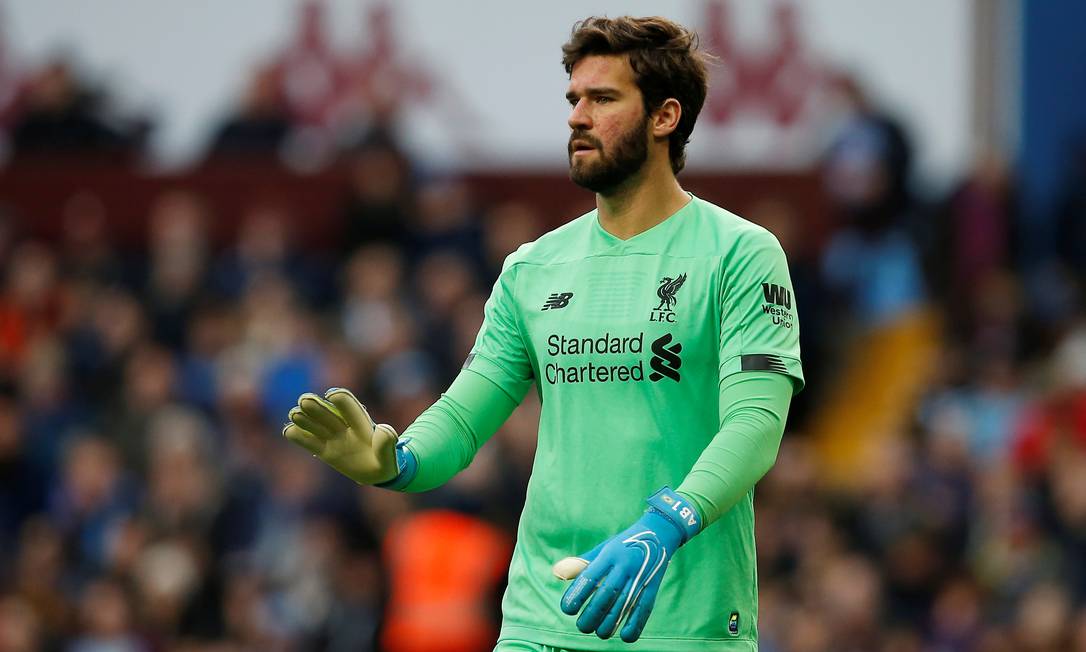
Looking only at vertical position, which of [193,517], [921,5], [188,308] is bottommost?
[193,517]

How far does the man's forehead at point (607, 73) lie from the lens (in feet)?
15.3

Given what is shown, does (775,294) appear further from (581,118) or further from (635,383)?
(581,118)

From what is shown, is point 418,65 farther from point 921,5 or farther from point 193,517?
point 193,517

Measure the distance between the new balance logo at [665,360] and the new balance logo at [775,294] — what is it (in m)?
0.23

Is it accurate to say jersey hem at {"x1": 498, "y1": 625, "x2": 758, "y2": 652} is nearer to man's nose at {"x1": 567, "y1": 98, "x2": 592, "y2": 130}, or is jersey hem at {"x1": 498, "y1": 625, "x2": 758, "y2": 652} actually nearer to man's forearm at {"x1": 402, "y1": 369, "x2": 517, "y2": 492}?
man's forearm at {"x1": 402, "y1": 369, "x2": 517, "y2": 492}

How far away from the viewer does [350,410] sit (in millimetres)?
4461

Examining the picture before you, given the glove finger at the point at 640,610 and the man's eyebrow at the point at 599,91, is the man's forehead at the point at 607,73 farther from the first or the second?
the glove finger at the point at 640,610

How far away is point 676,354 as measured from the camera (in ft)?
14.9

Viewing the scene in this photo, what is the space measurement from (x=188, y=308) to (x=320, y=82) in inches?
119

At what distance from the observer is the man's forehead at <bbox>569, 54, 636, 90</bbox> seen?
4668 millimetres

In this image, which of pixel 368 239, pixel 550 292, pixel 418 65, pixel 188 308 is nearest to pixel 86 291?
pixel 188 308

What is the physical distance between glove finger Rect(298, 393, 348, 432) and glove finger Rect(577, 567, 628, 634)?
777 millimetres

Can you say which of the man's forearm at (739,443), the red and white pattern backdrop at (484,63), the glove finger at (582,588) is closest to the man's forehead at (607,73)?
the man's forearm at (739,443)

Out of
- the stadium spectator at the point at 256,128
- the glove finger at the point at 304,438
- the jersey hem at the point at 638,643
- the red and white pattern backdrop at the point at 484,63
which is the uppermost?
the red and white pattern backdrop at the point at 484,63
